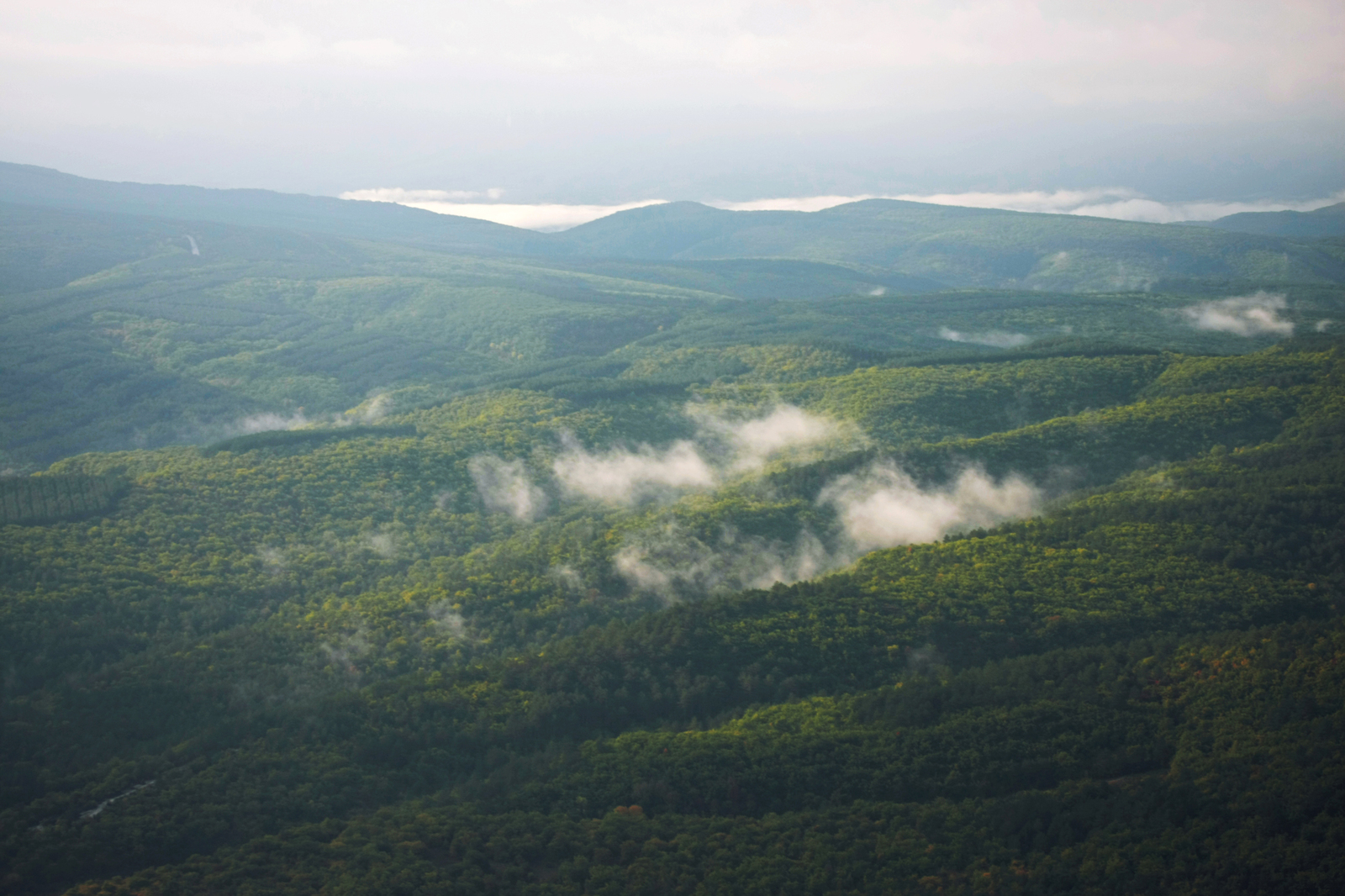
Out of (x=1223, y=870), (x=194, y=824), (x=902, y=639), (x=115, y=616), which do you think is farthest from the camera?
(x=115, y=616)

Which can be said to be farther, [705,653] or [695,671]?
[705,653]

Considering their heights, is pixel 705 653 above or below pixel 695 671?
above

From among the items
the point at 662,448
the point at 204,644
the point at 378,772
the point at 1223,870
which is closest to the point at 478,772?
the point at 378,772

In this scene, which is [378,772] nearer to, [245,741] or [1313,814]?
[245,741]

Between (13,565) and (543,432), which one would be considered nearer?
(13,565)

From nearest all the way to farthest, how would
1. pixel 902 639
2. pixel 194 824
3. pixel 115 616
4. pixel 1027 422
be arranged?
pixel 194 824 < pixel 902 639 < pixel 115 616 < pixel 1027 422

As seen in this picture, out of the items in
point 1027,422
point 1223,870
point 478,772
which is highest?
point 1027,422

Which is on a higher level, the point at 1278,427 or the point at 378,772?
the point at 1278,427
